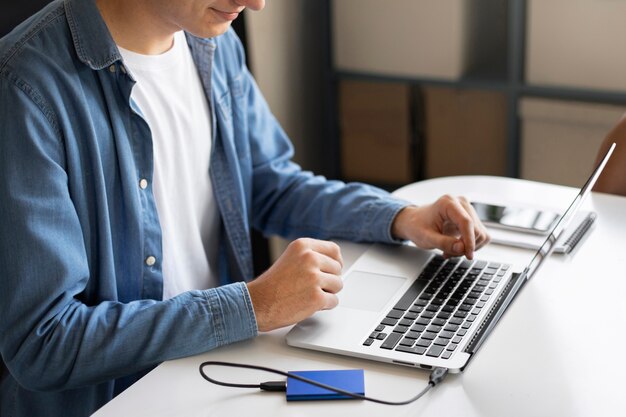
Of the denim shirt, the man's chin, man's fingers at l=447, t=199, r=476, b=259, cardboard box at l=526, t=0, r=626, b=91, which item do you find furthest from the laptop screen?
cardboard box at l=526, t=0, r=626, b=91

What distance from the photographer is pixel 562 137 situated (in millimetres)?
2531

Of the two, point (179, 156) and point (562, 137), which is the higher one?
point (179, 156)

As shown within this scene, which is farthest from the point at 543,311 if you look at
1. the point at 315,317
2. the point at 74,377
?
the point at 74,377

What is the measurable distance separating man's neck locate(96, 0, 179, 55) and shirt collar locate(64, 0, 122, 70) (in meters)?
0.03

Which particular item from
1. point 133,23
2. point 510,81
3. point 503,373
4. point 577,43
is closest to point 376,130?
point 510,81

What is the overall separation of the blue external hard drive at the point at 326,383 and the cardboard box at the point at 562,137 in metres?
1.59

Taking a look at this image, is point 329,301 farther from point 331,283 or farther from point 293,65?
point 293,65

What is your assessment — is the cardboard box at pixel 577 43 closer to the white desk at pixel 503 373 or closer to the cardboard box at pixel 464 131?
the cardboard box at pixel 464 131

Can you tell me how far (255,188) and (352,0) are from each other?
1.22 metres

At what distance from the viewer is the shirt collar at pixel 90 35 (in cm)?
123

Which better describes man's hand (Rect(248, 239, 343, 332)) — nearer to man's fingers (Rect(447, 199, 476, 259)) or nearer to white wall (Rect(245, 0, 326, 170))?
man's fingers (Rect(447, 199, 476, 259))

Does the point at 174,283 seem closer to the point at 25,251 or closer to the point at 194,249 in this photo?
the point at 194,249

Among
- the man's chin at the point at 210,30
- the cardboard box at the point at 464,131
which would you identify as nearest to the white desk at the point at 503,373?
the man's chin at the point at 210,30

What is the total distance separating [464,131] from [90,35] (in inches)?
63.8
